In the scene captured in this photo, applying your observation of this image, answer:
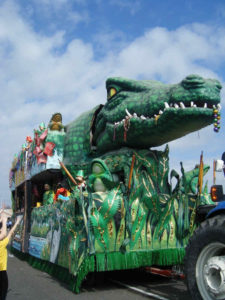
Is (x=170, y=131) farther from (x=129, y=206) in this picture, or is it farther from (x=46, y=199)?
(x=46, y=199)

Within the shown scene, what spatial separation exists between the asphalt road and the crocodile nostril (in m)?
2.64

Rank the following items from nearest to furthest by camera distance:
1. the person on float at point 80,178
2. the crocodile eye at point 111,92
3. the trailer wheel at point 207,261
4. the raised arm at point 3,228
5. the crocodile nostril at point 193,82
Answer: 1. the trailer wheel at point 207,261
2. the raised arm at point 3,228
3. the crocodile nostril at point 193,82
4. the crocodile eye at point 111,92
5. the person on float at point 80,178

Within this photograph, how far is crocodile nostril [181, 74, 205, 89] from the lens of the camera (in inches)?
173

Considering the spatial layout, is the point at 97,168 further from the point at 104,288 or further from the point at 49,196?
the point at 49,196

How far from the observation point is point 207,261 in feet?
10.8

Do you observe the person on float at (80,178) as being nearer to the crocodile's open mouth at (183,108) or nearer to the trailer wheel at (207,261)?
the crocodile's open mouth at (183,108)

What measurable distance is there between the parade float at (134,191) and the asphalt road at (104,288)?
0.83 ft

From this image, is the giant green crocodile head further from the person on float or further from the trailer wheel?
the trailer wheel

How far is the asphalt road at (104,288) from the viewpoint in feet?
15.5

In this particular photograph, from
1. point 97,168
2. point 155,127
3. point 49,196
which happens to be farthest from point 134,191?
point 49,196

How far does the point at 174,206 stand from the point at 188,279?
6.11ft

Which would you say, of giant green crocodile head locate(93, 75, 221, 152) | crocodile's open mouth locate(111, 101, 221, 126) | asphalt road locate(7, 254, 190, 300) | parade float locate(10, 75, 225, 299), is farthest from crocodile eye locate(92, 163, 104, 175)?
asphalt road locate(7, 254, 190, 300)

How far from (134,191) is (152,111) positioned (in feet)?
3.97

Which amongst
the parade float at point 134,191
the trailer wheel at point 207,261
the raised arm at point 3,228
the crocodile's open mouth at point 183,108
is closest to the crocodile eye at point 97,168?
the parade float at point 134,191
